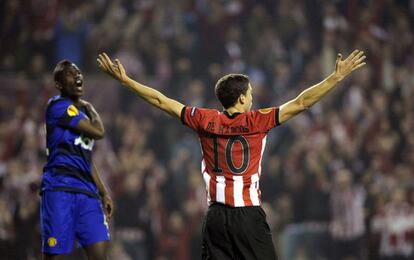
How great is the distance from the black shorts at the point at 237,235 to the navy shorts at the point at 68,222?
3.31 ft

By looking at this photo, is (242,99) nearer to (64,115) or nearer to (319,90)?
(319,90)

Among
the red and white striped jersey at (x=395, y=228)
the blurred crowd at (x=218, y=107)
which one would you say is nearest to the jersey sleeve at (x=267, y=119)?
the blurred crowd at (x=218, y=107)

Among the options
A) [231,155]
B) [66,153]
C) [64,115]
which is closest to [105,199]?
[66,153]

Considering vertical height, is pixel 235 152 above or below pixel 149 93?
below

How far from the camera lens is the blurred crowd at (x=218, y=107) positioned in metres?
9.96

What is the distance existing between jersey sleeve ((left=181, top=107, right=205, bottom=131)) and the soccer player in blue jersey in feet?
2.85

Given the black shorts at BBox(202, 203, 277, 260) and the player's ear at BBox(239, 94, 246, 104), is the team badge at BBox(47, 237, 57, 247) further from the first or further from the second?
the player's ear at BBox(239, 94, 246, 104)

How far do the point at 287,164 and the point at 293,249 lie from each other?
1.26 meters

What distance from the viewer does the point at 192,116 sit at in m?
4.24

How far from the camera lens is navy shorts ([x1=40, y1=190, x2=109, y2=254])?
4754 millimetres

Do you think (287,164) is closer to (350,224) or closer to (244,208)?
(350,224)

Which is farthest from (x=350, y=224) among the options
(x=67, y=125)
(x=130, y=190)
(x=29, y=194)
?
(x=67, y=125)

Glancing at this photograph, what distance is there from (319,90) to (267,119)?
355mm

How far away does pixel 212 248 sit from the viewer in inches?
161
